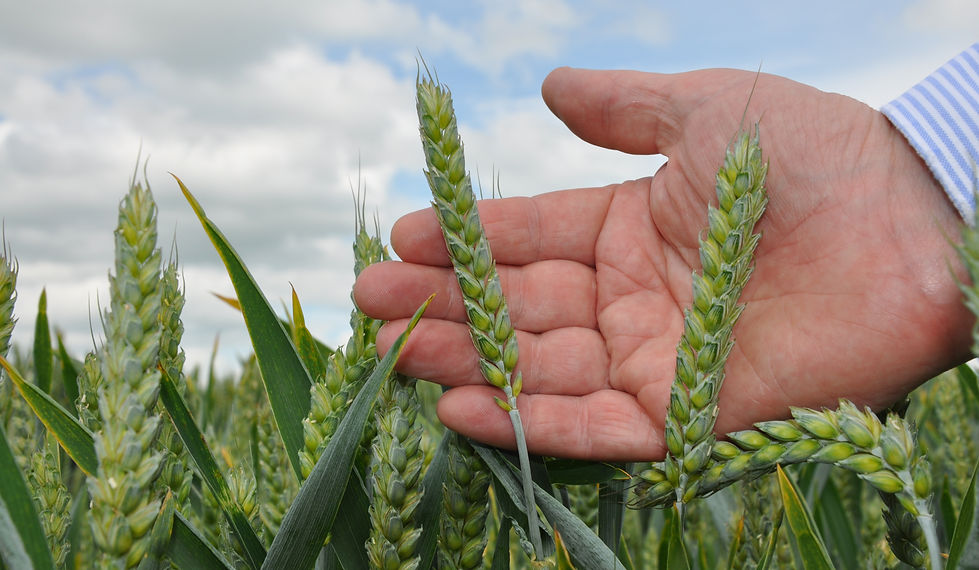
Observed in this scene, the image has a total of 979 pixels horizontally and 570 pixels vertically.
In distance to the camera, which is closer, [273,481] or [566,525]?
[566,525]

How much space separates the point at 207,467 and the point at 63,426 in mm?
220

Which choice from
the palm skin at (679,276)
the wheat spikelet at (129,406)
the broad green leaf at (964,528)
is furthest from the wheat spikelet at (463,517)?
the broad green leaf at (964,528)

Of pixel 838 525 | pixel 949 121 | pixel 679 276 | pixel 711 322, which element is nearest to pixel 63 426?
pixel 711 322

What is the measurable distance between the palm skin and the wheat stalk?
0.34 ft

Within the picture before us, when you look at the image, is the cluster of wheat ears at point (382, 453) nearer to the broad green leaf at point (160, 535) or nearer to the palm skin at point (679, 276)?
the broad green leaf at point (160, 535)

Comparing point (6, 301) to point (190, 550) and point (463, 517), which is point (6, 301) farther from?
point (463, 517)

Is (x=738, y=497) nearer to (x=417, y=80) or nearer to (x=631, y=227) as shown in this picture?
(x=631, y=227)

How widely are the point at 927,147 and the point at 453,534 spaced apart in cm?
130

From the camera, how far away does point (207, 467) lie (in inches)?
43.8

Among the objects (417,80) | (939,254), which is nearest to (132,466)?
(417,80)

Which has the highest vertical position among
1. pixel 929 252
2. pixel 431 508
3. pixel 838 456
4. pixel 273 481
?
pixel 929 252

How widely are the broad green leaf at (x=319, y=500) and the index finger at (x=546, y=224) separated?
883 mm

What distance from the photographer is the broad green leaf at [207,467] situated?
3.42 feet

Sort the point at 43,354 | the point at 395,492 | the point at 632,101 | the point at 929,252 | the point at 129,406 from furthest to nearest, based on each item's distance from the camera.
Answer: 1. the point at 632,101
2. the point at 43,354
3. the point at 929,252
4. the point at 395,492
5. the point at 129,406
